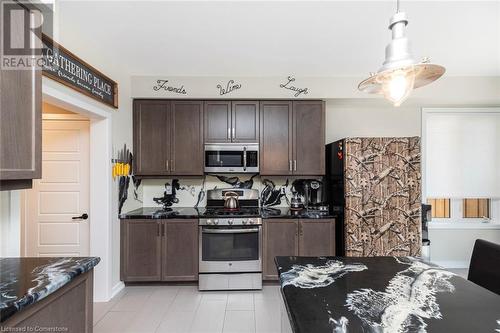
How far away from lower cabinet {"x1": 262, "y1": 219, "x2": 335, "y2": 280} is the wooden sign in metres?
2.32

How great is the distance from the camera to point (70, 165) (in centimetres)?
290

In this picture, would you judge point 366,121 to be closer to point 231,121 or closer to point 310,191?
point 310,191

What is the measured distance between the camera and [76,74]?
2281mm

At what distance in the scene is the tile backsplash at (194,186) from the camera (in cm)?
369

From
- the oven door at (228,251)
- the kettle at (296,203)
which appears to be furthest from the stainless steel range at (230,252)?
the kettle at (296,203)

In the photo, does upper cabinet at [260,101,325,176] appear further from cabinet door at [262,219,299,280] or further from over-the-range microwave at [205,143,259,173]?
cabinet door at [262,219,299,280]

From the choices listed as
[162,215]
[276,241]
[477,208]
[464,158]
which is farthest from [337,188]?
[477,208]

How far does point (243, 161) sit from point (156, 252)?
61.3 inches

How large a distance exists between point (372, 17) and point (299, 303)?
7.03 feet

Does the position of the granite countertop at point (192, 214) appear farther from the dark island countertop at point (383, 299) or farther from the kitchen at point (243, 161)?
A: the dark island countertop at point (383, 299)

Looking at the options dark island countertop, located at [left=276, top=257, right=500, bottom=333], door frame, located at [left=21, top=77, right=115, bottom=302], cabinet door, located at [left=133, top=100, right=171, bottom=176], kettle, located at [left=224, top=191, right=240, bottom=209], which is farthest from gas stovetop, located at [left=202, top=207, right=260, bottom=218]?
dark island countertop, located at [left=276, top=257, right=500, bottom=333]

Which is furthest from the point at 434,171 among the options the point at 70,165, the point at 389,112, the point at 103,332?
the point at 70,165

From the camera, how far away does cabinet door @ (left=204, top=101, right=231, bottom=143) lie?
3.36 m

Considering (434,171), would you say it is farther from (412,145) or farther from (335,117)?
(335,117)
